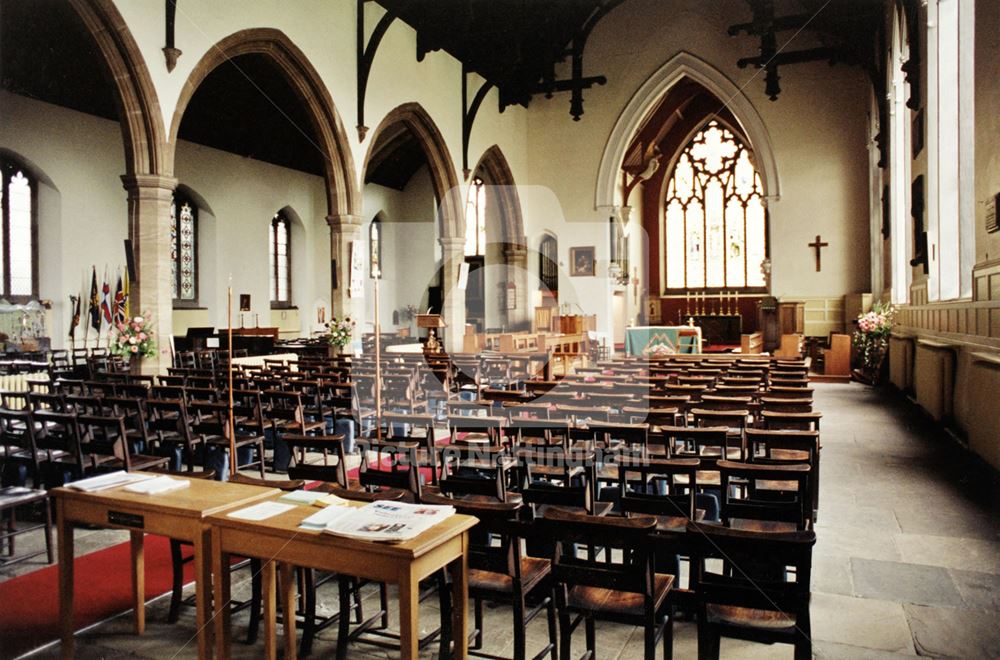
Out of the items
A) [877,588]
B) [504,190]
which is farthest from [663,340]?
[877,588]

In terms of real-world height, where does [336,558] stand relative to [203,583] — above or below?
above

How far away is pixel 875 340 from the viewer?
568 inches

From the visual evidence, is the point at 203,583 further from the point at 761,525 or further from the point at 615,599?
the point at 761,525

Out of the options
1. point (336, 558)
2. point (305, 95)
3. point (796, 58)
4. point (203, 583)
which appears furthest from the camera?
point (796, 58)

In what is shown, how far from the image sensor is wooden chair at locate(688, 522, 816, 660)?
7.68 feet

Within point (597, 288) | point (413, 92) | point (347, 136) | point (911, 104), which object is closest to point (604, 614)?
point (911, 104)

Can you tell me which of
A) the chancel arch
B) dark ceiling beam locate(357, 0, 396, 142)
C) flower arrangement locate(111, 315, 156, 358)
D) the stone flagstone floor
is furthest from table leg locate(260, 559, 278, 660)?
the chancel arch

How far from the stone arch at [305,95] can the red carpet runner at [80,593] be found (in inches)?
297

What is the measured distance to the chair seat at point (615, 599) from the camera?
105 inches

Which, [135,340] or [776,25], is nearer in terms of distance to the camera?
[135,340]

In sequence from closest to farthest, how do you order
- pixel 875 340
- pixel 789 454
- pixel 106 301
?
pixel 789 454, pixel 875 340, pixel 106 301

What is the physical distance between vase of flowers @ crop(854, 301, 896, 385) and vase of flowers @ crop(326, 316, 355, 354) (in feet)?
32.6

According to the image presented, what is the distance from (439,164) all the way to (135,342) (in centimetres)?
950

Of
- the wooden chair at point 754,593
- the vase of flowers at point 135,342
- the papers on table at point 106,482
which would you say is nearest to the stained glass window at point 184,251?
the vase of flowers at point 135,342
